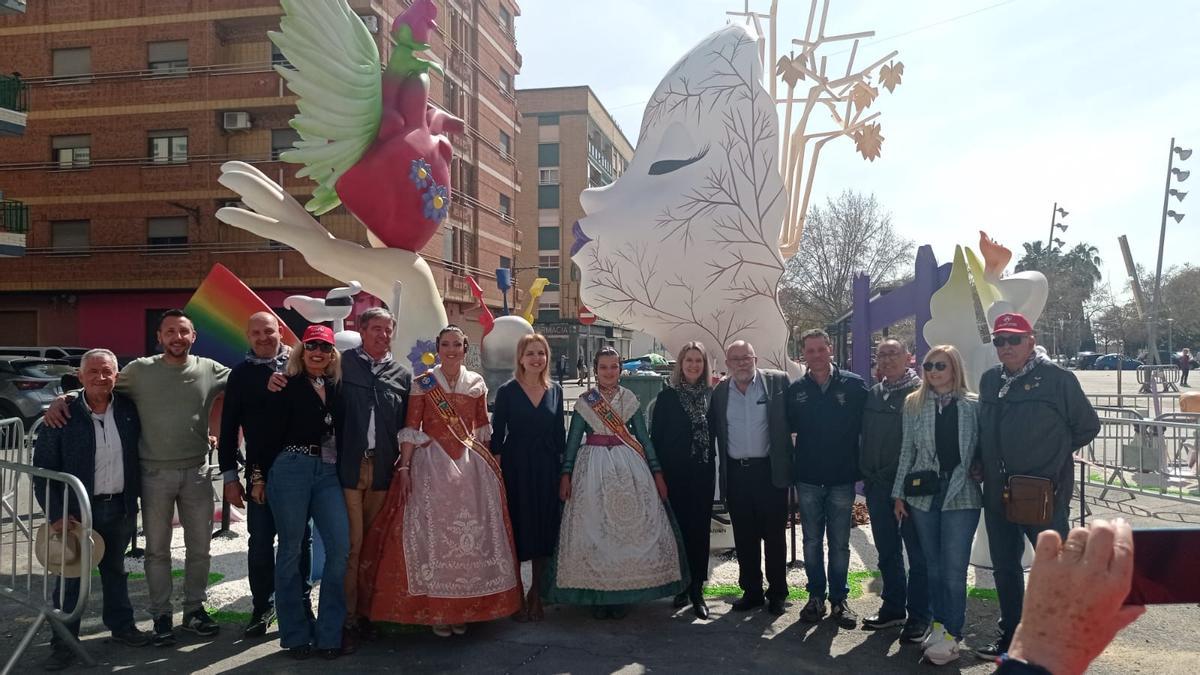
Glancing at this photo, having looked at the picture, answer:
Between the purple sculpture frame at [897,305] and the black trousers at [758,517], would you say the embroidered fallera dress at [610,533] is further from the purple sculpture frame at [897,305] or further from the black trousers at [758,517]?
the purple sculpture frame at [897,305]

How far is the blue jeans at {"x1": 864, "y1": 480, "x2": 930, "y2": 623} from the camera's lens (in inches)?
169

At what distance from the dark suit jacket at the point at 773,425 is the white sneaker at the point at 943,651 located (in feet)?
3.60

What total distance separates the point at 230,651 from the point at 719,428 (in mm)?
2797

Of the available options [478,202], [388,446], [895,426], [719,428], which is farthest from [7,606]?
[478,202]

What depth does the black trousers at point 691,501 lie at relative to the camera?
474 cm

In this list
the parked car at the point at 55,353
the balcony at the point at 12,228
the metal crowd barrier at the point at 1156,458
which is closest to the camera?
the metal crowd barrier at the point at 1156,458

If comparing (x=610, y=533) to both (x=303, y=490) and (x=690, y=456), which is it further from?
(x=303, y=490)

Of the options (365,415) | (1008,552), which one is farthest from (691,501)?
(365,415)

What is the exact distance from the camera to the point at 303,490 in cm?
399

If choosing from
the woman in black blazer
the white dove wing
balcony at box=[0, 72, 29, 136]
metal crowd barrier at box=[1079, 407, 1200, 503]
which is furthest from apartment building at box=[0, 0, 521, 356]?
the woman in black blazer

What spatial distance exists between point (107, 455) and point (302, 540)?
3.33 ft

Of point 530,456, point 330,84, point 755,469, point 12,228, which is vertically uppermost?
point 12,228

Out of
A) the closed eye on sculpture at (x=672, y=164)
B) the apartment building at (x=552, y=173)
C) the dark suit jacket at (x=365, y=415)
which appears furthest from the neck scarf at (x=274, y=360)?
the apartment building at (x=552, y=173)

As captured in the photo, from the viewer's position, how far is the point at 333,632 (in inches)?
157
